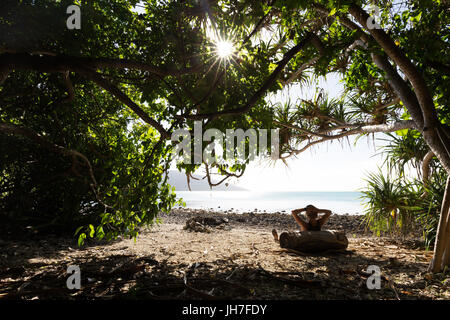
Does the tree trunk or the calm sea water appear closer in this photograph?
the tree trunk

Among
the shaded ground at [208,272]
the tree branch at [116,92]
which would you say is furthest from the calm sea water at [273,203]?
the tree branch at [116,92]

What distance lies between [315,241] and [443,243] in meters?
1.75

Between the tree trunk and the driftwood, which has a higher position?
the tree trunk

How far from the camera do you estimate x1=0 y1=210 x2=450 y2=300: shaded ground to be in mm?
2412

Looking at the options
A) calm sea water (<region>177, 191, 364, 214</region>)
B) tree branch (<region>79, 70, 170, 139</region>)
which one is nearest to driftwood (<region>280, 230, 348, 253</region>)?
tree branch (<region>79, 70, 170, 139</region>)

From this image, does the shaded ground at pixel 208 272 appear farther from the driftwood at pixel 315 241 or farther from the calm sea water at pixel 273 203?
the calm sea water at pixel 273 203

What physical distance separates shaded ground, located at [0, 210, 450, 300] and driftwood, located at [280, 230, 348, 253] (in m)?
0.20

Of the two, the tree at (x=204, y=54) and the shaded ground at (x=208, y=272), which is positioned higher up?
the tree at (x=204, y=54)

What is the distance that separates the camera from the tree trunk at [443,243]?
329cm

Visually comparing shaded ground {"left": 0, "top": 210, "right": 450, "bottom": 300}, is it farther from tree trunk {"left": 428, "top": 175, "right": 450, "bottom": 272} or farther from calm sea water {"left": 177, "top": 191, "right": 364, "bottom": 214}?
calm sea water {"left": 177, "top": 191, "right": 364, "bottom": 214}

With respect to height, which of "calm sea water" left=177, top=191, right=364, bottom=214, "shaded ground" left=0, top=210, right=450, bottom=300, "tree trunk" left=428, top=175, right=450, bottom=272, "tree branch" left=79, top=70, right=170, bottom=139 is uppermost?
"tree branch" left=79, top=70, right=170, bottom=139

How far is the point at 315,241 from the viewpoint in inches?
177

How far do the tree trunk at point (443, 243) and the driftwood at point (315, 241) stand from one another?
1418 millimetres
